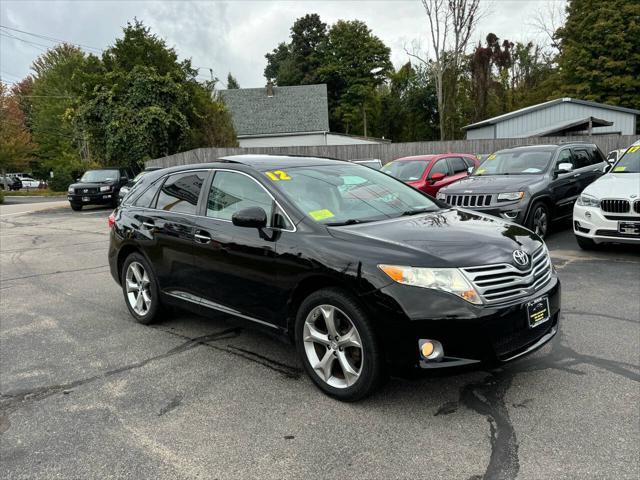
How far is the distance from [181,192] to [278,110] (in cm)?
4017

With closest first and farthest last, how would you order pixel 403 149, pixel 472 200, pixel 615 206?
pixel 615 206 → pixel 472 200 → pixel 403 149

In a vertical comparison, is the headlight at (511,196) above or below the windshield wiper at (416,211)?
below

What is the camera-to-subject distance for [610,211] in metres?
7.28

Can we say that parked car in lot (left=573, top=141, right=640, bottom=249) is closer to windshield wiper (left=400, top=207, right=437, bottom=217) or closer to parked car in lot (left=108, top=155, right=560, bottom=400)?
parked car in lot (left=108, top=155, right=560, bottom=400)

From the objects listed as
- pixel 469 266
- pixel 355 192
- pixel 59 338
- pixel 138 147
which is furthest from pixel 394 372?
pixel 138 147

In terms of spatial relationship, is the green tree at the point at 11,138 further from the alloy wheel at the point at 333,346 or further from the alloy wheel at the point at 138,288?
the alloy wheel at the point at 333,346

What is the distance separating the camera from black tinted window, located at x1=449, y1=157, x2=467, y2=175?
1303cm

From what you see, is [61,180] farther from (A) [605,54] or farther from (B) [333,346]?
(B) [333,346]

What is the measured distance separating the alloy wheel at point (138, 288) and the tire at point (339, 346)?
7.39 ft

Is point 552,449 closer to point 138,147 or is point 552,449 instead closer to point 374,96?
point 138,147

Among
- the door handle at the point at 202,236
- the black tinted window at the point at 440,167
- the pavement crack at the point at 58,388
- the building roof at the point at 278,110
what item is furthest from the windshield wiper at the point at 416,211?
the building roof at the point at 278,110

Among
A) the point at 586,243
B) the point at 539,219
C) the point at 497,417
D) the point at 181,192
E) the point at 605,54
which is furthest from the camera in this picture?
the point at 605,54

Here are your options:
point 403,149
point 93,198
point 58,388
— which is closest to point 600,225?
point 58,388

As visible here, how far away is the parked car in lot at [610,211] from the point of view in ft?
Result: 23.2
